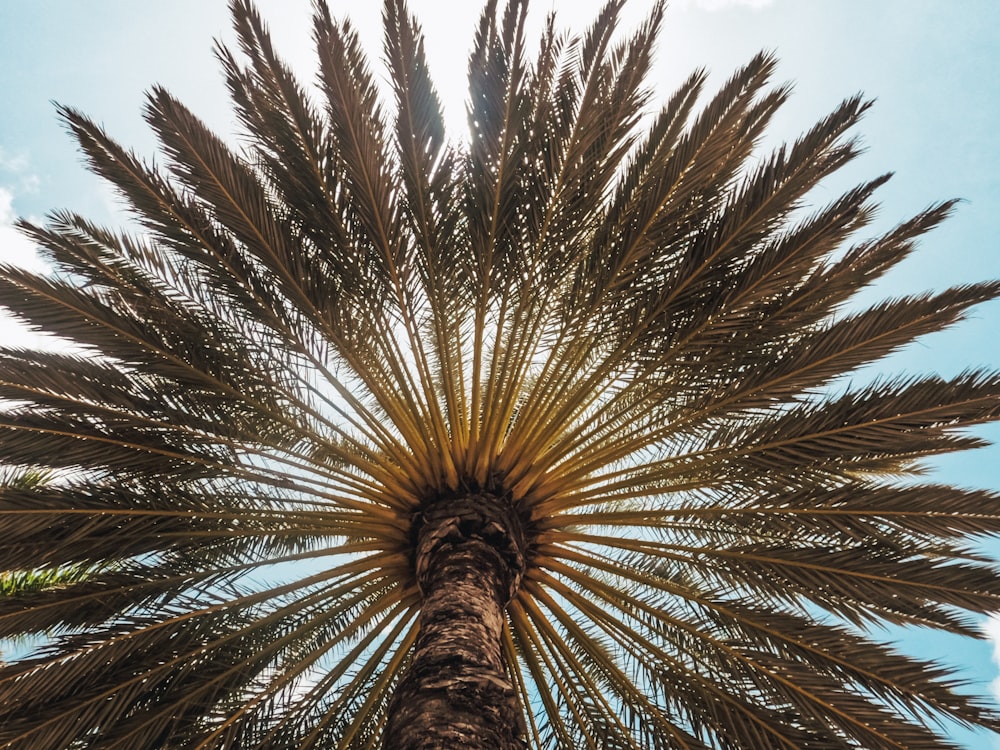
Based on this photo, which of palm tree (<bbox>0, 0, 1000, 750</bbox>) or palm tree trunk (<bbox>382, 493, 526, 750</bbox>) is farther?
palm tree (<bbox>0, 0, 1000, 750</bbox>)

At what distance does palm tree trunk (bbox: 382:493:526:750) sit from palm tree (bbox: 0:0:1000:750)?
62mm

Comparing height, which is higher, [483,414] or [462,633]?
[483,414]

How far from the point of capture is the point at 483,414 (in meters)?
6.27

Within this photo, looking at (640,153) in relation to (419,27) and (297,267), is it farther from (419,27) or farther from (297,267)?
(297,267)

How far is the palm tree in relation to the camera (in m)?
5.44

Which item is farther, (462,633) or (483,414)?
(483,414)

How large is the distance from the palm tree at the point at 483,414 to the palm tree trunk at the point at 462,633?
0.20 feet

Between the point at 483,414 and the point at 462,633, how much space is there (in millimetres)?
2331

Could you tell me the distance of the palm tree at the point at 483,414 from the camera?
5438 mm

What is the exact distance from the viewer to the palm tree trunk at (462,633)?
347 centimetres

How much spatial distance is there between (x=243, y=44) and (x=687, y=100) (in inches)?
140

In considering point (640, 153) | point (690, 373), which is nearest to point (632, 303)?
point (690, 373)

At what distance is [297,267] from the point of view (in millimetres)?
5895

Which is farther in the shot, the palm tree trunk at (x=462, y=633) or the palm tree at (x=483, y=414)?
the palm tree at (x=483, y=414)
